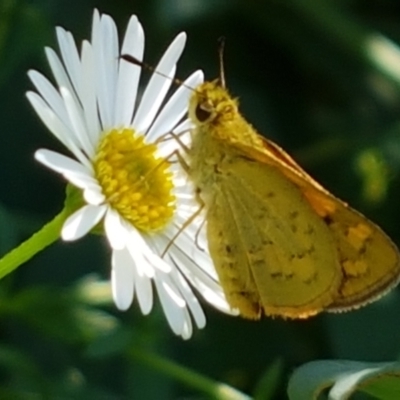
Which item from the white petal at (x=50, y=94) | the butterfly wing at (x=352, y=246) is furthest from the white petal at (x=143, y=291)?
the butterfly wing at (x=352, y=246)

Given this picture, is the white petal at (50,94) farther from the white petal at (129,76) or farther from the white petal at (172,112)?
the white petal at (172,112)

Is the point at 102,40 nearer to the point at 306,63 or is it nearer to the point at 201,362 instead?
the point at 201,362

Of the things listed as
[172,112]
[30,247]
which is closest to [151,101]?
[172,112]

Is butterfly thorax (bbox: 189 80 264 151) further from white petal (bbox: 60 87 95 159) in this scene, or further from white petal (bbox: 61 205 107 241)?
white petal (bbox: 61 205 107 241)

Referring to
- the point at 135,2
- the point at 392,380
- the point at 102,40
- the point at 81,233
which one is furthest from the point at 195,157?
the point at 135,2

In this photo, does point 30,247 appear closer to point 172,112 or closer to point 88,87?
point 88,87

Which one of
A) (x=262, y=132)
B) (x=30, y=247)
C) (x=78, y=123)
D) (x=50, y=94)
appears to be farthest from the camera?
(x=262, y=132)

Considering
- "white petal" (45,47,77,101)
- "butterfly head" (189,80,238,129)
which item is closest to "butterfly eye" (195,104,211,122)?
"butterfly head" (189,80,238,129)
